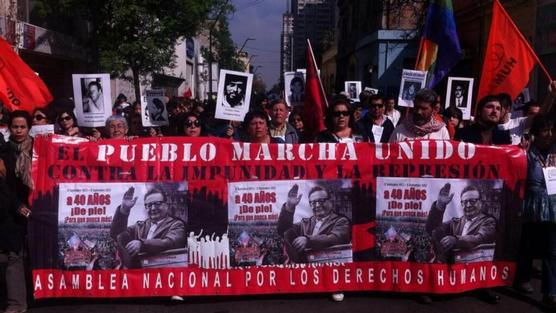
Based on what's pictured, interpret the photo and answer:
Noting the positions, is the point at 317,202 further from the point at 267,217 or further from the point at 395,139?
the point at 395,139

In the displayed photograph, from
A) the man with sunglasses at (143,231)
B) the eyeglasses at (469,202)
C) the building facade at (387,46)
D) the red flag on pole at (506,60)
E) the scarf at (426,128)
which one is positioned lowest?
the man with sunglasses at (143,231)

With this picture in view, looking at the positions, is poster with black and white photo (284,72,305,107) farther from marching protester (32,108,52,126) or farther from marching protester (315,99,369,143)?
marching protester (32,108,52,126)

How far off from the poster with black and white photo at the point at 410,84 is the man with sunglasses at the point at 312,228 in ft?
10.8

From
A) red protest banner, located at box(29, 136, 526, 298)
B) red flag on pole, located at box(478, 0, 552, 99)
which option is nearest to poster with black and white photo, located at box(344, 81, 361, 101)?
red flag on pole, located at box(478, 0, 552, 99)

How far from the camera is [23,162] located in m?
5.05

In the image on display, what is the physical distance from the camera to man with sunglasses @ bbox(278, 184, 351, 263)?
16.9 ft

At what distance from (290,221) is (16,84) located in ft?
12.1

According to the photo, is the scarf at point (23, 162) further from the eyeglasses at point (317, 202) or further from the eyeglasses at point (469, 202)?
the eyeglasses at point (469, 202)

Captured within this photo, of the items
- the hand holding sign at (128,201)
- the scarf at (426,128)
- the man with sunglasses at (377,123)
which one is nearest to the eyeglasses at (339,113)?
the scarf at (426,128)

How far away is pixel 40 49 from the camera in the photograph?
16.4 metres

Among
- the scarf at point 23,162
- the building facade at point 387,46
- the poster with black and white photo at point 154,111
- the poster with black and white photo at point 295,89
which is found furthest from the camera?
the building facade at point 387,46

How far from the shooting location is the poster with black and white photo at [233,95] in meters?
7.40

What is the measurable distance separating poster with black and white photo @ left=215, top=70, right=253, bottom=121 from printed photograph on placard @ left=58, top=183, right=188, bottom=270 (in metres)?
2.48

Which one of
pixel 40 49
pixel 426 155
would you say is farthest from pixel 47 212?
pixel 40 49
